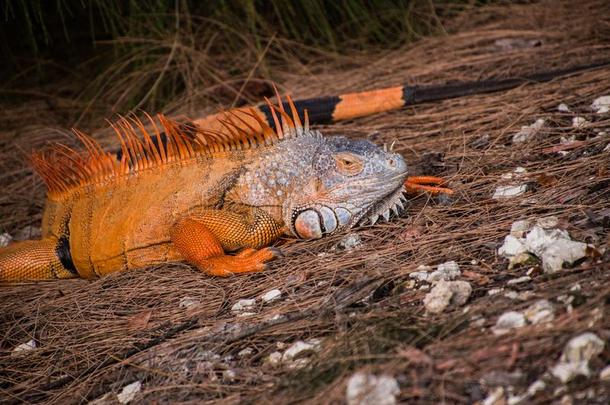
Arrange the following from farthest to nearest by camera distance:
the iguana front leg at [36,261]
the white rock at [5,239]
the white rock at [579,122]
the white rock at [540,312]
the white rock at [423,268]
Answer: the white rock at [5,239] < the iguana front leg at [36,261] < the white rock at [579,122] < the white rock at [423,268] < the white rock at [540,312]

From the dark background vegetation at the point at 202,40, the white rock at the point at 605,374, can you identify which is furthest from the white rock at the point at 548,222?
the dark background vegetation at the point at 202,40

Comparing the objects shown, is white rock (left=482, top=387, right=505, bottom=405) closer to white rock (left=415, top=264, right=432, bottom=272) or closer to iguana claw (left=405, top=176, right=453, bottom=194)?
white rock (left=415, top=264, right=432, bottom=272)

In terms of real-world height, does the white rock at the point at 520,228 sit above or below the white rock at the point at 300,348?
above

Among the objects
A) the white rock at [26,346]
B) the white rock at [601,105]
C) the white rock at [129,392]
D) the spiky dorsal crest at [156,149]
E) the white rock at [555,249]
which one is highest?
the spiky dorsal crest at [156,149]

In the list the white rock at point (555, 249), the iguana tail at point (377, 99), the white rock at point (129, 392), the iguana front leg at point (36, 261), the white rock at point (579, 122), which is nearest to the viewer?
the white rock at point (555, 249)

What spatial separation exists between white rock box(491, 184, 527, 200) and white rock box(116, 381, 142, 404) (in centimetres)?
231

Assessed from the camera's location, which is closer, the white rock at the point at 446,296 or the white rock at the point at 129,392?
the white rock at the point at 446,296

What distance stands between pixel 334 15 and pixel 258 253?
4.56 m

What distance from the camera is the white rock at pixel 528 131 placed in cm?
500

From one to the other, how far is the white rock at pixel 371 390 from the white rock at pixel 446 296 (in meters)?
0.56

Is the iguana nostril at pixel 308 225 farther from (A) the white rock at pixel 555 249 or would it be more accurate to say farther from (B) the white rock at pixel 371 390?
(B) the white rock at pixel 371 390

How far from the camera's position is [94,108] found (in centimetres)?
762

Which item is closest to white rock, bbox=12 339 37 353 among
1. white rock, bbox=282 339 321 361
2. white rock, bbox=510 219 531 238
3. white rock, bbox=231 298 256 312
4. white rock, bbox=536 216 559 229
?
white rock, bbox=231 298 256 312

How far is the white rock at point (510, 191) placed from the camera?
4.31 meters
